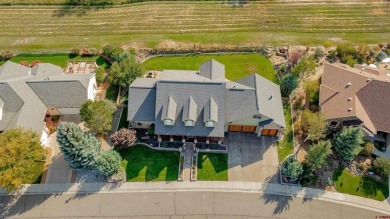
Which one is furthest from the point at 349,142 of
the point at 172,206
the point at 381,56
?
the point at 172,206

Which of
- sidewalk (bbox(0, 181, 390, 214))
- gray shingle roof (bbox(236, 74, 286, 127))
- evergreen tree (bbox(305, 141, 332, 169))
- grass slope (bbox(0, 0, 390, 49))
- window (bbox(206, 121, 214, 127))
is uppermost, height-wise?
grass slope (bbox(0, 0, 390, 49))

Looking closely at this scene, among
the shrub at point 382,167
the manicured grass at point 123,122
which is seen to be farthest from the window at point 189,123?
the shrub at point 382,167

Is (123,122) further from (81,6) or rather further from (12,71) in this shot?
(81,6)

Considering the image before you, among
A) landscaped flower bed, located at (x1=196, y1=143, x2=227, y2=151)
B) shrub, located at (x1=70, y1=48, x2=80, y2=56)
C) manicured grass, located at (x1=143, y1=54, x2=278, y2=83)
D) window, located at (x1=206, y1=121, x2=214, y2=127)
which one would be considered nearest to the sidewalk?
landscaped flower bed, located at (x1=196, y1=143, x2=227, y2=151)

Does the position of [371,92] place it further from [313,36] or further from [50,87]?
[50,87]

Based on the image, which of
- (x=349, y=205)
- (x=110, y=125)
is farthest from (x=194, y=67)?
(x=349, y=205)

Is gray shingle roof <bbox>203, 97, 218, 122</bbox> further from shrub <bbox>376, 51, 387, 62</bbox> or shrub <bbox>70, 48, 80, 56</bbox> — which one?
shrub <bbox>376, 51, 387, 62</bbox>
